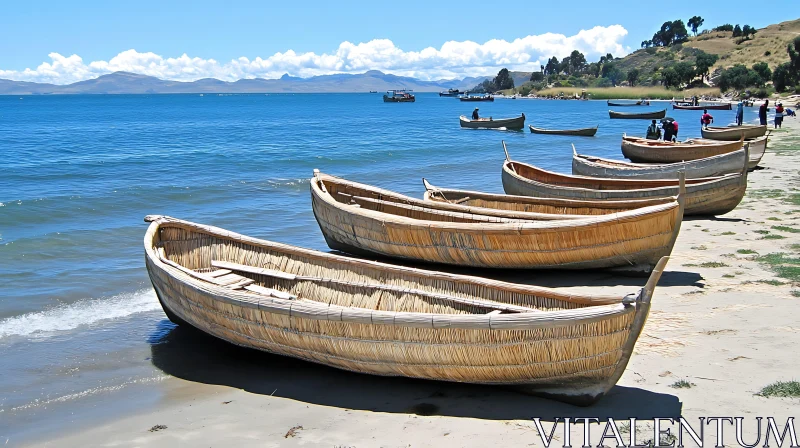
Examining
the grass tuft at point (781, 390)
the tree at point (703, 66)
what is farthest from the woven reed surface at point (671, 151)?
the tree at point (703, 66)

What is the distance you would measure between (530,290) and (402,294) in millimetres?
1686

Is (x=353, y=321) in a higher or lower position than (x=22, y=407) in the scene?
higher

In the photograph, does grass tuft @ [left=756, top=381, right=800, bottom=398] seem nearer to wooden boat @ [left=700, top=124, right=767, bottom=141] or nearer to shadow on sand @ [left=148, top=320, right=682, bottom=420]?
shadow on sand @ [left=148, top=320, right=682, bottom=420]

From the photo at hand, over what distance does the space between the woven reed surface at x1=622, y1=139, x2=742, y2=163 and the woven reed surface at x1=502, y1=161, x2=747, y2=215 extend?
8.12m

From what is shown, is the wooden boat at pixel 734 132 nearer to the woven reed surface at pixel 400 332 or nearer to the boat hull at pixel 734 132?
the boat hull at pixel 734 132

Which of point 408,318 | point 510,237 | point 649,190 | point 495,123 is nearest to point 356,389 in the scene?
point 408,318

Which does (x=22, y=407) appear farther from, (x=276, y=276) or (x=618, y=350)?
(x=618, y=350)

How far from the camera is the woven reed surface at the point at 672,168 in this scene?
59.5ft

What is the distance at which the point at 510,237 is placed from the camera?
427 inches

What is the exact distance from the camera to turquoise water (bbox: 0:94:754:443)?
29.1 feet

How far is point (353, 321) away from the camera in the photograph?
6.96 meters

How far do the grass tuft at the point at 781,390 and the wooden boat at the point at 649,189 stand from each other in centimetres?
816

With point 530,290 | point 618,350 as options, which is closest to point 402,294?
point 530,290

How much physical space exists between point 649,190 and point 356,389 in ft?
31.0
